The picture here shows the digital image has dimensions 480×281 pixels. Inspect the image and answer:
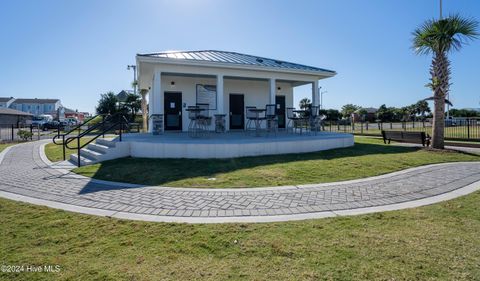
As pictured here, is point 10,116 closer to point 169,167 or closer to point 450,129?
point 169,167

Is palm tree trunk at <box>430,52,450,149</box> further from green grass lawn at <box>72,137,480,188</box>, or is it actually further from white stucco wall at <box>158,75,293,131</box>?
white stucco wall at <box>158,75,293,131</box>

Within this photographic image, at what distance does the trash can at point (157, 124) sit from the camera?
447 inches

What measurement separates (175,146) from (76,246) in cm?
579

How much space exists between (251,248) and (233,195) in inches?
85.8

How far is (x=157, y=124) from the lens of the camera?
1159 cm

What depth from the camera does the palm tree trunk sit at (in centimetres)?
1140

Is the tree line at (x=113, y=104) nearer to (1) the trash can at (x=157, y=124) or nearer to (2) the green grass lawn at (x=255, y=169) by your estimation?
(1) the trash can at (x=157, y=124)

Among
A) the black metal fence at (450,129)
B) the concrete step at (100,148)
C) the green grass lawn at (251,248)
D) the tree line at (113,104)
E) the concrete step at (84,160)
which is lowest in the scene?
the green grass lawn at (251,248)

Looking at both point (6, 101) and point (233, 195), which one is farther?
Answer: point (6, 101)

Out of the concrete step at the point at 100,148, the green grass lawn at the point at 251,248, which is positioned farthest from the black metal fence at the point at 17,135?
the green grass lawn at the point at 251,248

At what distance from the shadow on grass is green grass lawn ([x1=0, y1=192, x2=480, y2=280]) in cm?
220

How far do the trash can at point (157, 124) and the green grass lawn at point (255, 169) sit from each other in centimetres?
288

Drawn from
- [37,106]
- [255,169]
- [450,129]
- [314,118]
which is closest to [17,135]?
[314,118]

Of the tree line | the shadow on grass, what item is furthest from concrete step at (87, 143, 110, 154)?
the tree line
